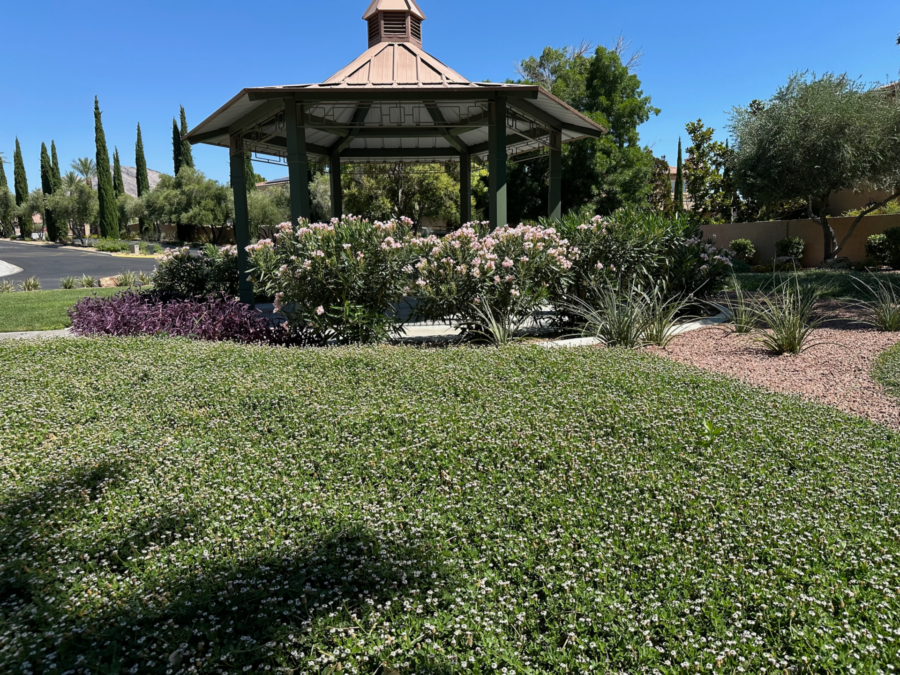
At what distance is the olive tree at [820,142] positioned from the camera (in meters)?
15.7

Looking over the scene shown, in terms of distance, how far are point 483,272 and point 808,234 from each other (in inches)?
730

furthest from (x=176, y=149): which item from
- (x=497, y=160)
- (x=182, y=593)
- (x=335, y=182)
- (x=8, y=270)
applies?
(x=182, y=593)

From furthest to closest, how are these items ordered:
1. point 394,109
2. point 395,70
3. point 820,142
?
point 820,142, point 394,109, point 395,70

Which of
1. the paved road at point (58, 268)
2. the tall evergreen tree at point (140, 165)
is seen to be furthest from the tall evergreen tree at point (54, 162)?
the paved road at point (58, 268)

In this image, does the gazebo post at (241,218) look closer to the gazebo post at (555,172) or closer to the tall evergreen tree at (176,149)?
the gazebo post at (555,172)

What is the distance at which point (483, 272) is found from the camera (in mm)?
7238

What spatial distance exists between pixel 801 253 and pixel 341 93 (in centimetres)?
1801

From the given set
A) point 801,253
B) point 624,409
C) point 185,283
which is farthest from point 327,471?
point 801,253

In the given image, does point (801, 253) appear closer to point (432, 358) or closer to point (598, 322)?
point (598, 322)

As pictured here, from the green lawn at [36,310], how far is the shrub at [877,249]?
2109 centimetres

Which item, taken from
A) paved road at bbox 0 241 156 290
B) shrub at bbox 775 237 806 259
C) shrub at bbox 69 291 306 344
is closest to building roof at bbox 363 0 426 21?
shrub at bbox 69 291 306 344

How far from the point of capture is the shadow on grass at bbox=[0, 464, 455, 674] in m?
2.07

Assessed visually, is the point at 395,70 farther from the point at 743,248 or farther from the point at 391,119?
the point at 743,248

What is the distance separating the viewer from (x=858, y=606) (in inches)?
87.8
